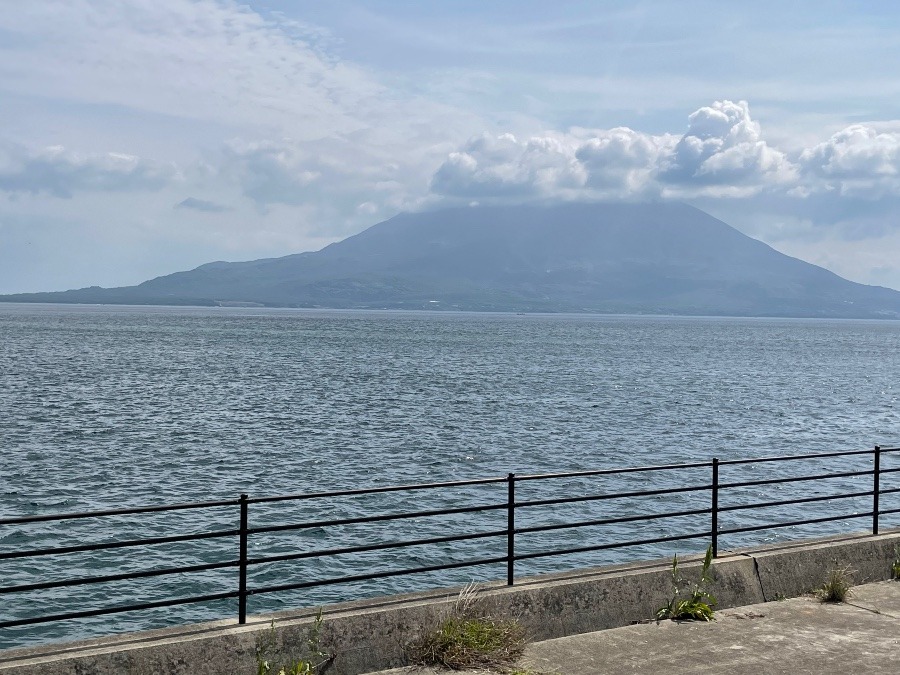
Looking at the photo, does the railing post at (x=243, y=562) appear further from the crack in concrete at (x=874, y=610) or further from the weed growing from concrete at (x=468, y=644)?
the crack in concrete at (x=874, y=610)

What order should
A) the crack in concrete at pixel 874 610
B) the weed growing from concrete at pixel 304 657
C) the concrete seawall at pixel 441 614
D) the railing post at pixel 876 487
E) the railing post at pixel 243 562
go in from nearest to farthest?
the concrete seawall at pixel 441 614 < the weed growing from concrete at pixel 304 657 < the railing post at pixel 243 562 < the crack in concrete at pixel 874 610 < the railing post at pixel 876 487

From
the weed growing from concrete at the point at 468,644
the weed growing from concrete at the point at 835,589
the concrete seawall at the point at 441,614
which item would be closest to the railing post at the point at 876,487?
the concrete seawall at the point at 441,614

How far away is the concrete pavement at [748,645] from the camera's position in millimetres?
7105

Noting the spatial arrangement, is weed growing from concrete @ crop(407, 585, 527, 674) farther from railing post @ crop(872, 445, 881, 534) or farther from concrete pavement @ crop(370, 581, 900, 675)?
railing post @ crop(872, 445, 881, 534)

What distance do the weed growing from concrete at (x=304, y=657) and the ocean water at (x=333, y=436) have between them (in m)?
10.7

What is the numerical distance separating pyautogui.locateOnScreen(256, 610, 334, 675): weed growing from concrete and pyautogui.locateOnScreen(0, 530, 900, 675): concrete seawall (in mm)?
32

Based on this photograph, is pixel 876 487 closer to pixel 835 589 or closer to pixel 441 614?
pixel 835 589

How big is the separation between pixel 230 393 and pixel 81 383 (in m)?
11.4

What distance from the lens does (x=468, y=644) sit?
23.4ft

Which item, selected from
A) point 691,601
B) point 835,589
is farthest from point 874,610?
point 691,601

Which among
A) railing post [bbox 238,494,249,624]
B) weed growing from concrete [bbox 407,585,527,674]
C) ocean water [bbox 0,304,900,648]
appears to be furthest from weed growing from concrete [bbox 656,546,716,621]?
ocean water [bbox 0,304,900,648]

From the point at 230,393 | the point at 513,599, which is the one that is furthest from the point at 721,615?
the point at 230,393

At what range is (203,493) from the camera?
89.5 ft

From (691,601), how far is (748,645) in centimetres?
83
